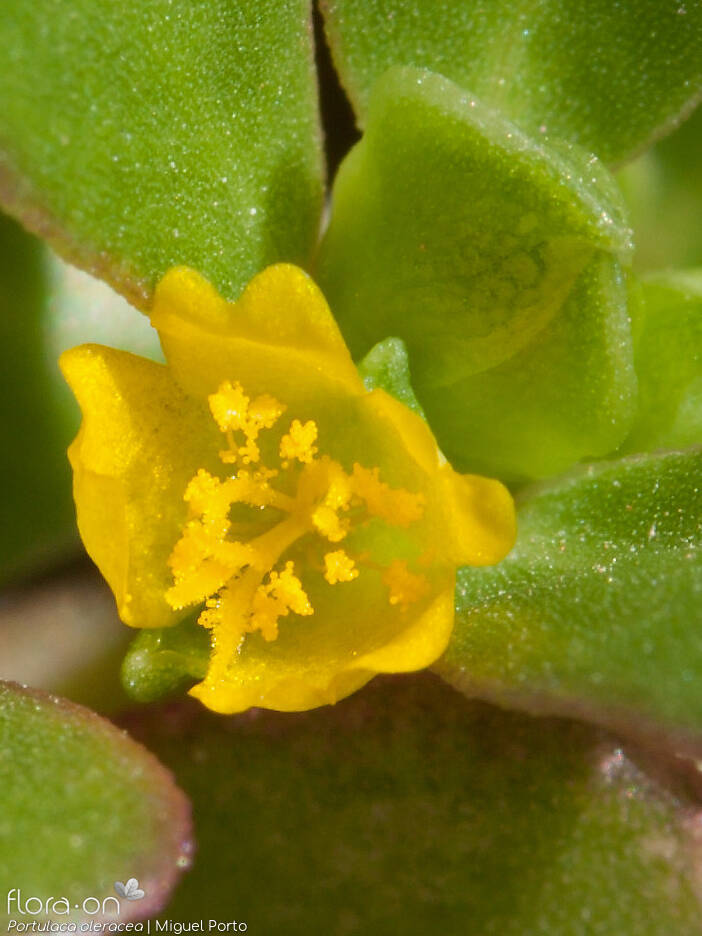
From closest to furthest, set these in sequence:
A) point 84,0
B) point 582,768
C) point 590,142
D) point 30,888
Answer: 1. point 30,888
2. point 84,0
3. point 582,768
4. point 590,142

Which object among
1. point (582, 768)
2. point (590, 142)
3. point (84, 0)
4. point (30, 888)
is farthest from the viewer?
point (590, 142)

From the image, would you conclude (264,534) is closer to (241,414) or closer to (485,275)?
(241,414)

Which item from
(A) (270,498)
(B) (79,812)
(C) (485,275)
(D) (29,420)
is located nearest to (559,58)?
(C) (485,275)

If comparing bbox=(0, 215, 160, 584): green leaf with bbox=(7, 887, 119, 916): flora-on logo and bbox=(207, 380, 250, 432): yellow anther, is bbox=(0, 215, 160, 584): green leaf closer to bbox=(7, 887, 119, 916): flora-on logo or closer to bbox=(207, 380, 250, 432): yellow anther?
bbox=(207, 380, 250, 432): yellow anther

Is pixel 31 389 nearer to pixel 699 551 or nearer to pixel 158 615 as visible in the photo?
pixel 158 615

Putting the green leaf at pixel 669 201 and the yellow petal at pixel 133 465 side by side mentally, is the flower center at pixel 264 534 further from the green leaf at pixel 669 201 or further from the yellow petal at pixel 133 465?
the green leaf at pixel 669 201

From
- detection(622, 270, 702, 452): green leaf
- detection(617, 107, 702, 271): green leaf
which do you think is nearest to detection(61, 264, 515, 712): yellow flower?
detection(622, 270, 702, 452): green leaf

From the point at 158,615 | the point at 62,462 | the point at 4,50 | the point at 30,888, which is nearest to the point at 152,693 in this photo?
the point at 158,615
